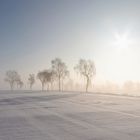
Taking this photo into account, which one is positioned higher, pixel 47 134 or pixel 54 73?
pixel 54 73

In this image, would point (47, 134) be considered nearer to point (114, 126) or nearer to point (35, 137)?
point (35, 137)

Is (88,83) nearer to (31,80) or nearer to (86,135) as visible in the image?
(31,80)

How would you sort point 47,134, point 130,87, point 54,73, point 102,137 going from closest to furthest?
point 102,137 < point 47,134 < point 54,73 < point 130,87

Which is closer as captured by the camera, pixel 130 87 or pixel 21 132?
pixel 21 132

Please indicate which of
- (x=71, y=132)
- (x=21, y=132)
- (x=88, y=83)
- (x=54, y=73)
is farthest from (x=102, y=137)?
(x=54, y=73)

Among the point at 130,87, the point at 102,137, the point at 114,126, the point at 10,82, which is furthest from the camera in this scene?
the point at 130,87

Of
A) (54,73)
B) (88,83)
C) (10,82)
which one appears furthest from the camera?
(10,82)

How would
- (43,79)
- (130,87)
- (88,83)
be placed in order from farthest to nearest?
(130,87)
(43,79)
(88,83)

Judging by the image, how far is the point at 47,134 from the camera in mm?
11039

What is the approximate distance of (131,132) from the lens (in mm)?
11250

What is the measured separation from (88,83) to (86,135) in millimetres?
70562

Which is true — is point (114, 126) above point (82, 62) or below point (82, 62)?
below

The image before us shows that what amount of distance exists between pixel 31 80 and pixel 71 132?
113189 millimetres

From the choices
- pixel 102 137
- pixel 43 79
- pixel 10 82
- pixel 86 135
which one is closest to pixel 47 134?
pixel 86 135
